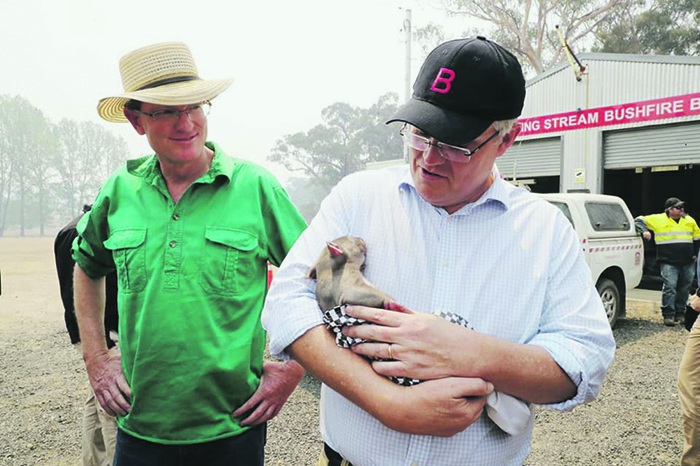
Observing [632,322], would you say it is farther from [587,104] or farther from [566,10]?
[566,10]

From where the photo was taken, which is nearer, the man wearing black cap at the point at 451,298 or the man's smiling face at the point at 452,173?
the man wearing black cap at the point at 451,298

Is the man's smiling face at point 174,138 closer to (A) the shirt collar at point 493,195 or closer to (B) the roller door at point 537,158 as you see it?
(A) the shirt collar at point 493,195

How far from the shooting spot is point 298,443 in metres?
4.23

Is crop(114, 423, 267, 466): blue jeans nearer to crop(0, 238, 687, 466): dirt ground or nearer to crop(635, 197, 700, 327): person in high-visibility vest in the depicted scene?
crop(0, 238, 687, 466): dirt ground

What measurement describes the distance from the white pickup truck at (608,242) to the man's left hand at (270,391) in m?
6.67

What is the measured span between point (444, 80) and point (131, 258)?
1426 millimetres

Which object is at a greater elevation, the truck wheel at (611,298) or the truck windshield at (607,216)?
the truck windshield at (607,216)

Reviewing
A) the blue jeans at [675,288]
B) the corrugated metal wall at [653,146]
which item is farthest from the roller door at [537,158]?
the blue jeans at [675,288]

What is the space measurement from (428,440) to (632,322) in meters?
9.14

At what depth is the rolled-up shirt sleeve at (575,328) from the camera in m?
1.29

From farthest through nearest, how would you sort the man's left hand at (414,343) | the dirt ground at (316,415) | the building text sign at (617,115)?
1. the building text sign at (617,115)
2. the dirt ground at (316,415)
3. the man's left hand at (414,343)

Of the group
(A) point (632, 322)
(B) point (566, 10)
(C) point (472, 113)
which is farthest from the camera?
(B) point (566, 10)

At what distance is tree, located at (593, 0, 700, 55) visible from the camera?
95.7ft

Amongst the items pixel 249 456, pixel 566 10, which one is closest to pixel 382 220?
pixel 249 456
